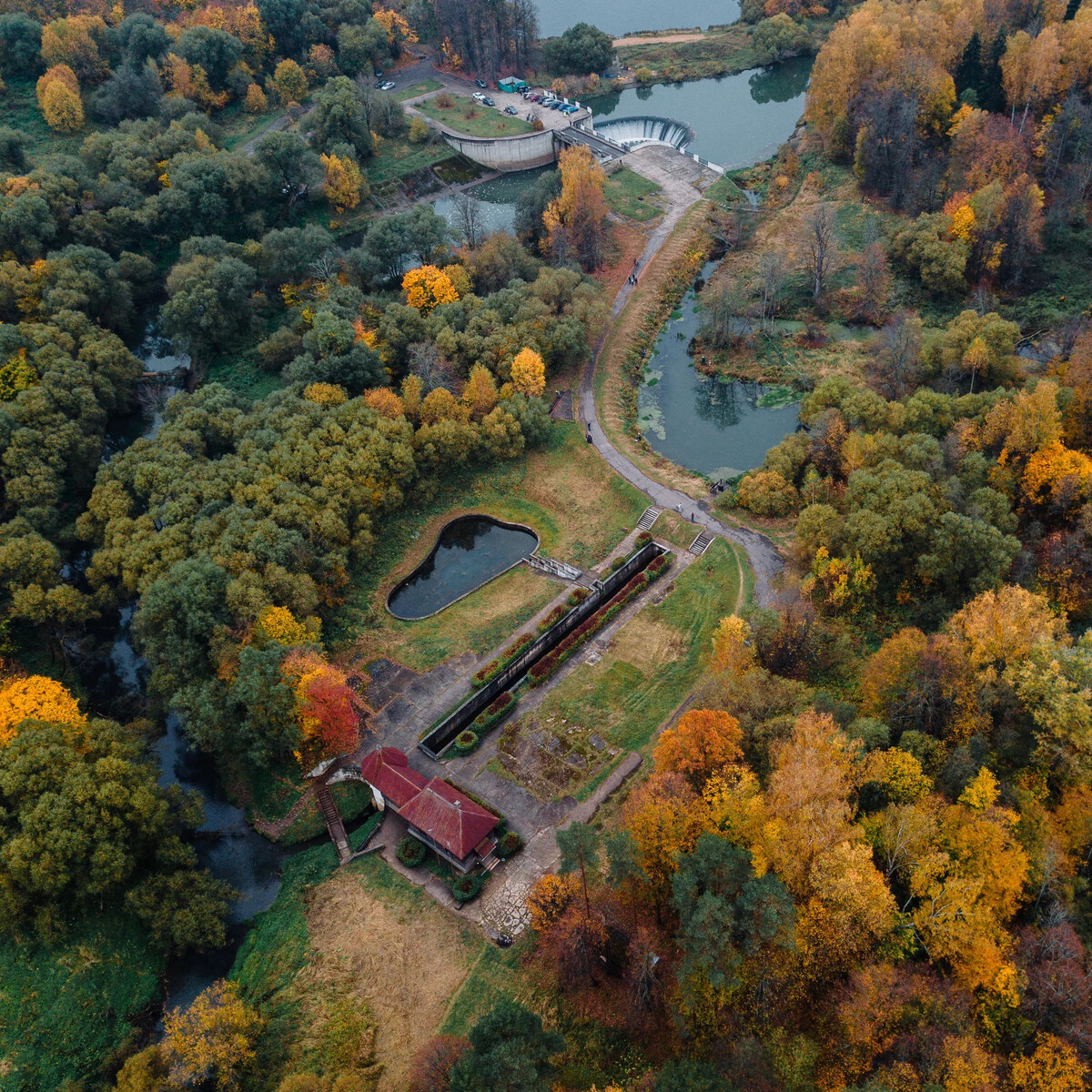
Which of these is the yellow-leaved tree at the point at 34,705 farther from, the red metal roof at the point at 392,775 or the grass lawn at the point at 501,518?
the red metal roof at the point at 392,775

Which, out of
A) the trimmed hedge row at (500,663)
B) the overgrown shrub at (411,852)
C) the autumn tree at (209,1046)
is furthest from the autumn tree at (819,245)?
the autumn tree at (209,1046)

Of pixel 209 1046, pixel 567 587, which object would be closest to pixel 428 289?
pixel 567 587

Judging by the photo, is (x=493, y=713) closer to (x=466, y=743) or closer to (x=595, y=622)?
(x=466, y=743)

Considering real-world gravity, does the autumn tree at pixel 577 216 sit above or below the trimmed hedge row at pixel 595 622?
above

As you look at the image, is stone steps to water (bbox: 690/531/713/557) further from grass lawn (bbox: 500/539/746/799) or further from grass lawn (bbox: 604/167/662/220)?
grass lawn (bbox: 604/167/662/220)

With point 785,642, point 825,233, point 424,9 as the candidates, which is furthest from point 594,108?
point 785,642

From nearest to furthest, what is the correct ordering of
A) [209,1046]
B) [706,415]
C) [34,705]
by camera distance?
[209,1046] < [34,705] < [706,415]
